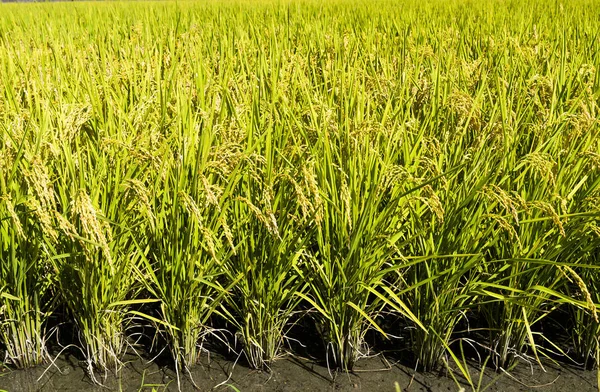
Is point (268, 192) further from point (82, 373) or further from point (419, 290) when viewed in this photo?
point (82, 373)

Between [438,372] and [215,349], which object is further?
[215,349]

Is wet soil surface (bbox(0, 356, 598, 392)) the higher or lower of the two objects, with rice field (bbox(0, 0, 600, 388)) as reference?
lower

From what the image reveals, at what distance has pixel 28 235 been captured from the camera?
1589 mm

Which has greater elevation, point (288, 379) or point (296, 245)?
point (296, 245)

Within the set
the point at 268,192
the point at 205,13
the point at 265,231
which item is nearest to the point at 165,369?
the point at 265,231

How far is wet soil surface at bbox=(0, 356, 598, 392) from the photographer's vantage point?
5.30ft

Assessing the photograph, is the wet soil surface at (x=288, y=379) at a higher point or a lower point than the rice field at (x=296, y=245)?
lower

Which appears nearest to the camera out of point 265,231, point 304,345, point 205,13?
point 265,231

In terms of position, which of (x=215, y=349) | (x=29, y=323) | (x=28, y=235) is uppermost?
(x=28, y=235)

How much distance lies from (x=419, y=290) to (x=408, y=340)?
0.24 meters

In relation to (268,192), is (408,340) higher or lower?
lower

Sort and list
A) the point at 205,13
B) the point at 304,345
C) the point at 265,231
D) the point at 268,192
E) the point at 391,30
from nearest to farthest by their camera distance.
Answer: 1. the point at 268,192
2. the point at 265,231
3. the point at 304,345
4. the point at 391,30
5. the point at 205,13

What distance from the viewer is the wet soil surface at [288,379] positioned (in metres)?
1.61

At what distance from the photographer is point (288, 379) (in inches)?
64.9
